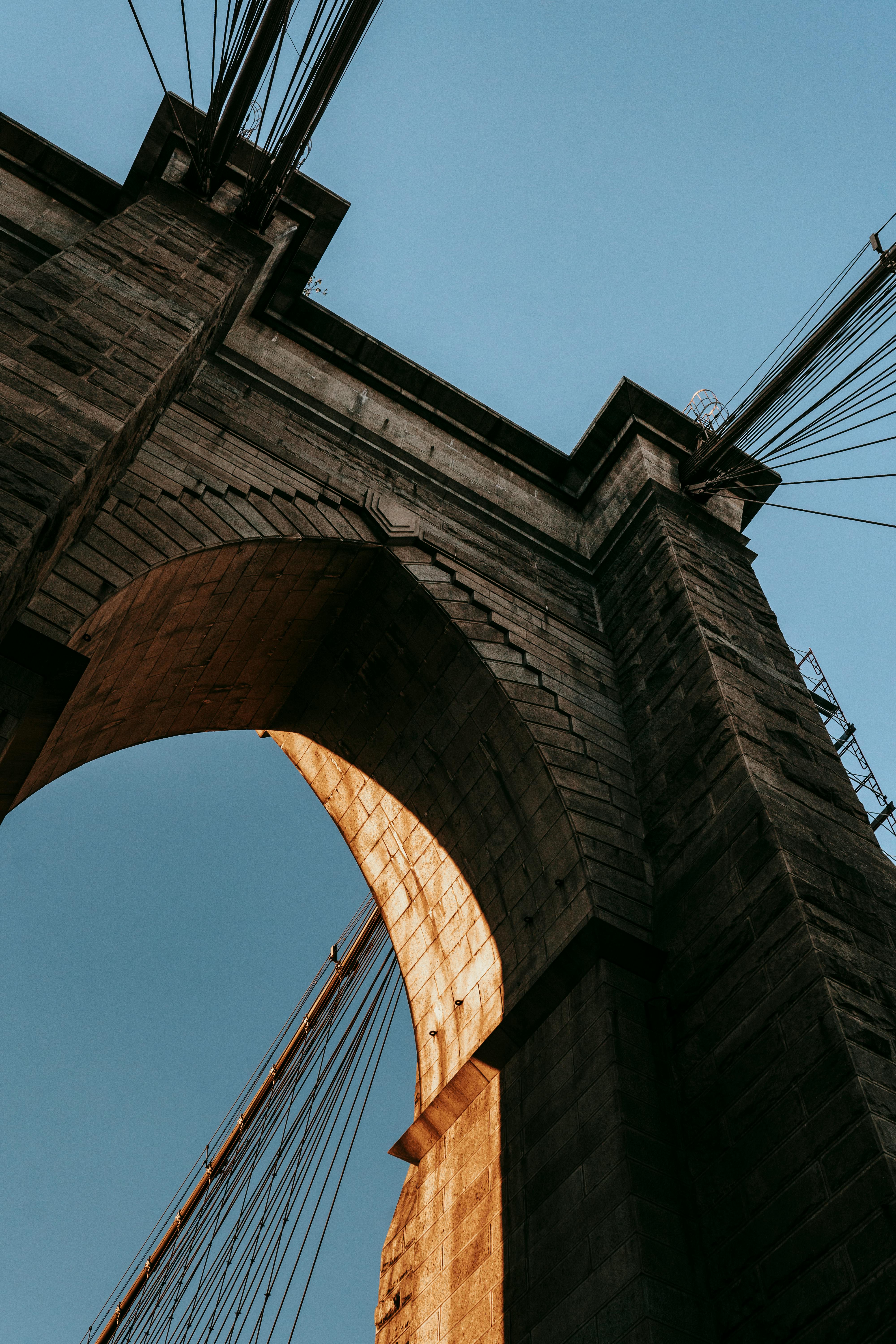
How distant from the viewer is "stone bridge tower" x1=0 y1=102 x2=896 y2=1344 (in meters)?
4.31

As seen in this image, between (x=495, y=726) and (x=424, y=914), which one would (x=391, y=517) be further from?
(x=424, y=914)

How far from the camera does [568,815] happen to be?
6.13 meters

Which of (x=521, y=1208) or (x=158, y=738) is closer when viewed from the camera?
(x=521, y=1208)

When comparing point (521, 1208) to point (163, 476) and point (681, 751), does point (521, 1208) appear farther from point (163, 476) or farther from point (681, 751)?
point (163, 476)

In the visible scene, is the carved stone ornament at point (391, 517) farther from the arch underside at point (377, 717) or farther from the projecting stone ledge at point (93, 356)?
the projecting stone ledge at point (93, 356)

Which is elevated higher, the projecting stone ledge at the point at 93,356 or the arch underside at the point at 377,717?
Answer: the projecting stone ledge at the point at 93,356

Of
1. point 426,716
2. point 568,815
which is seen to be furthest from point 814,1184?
point 426,716

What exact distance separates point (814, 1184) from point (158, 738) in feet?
18.2

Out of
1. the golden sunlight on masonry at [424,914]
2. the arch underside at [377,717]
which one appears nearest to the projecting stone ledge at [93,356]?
the arch underside at [377,717]

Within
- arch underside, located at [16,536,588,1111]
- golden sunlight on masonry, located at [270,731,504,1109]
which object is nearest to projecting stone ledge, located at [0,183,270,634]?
arch underside, located at [16,536,588,1111]

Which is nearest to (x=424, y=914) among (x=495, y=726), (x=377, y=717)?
(x=377, y=717)

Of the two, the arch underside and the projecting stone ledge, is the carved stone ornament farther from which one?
the projecting stone ledge

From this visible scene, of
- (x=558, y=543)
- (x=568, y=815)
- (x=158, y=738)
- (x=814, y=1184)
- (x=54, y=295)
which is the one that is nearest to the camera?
(x=814, y=1184)

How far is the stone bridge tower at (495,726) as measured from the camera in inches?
Answer: 170
